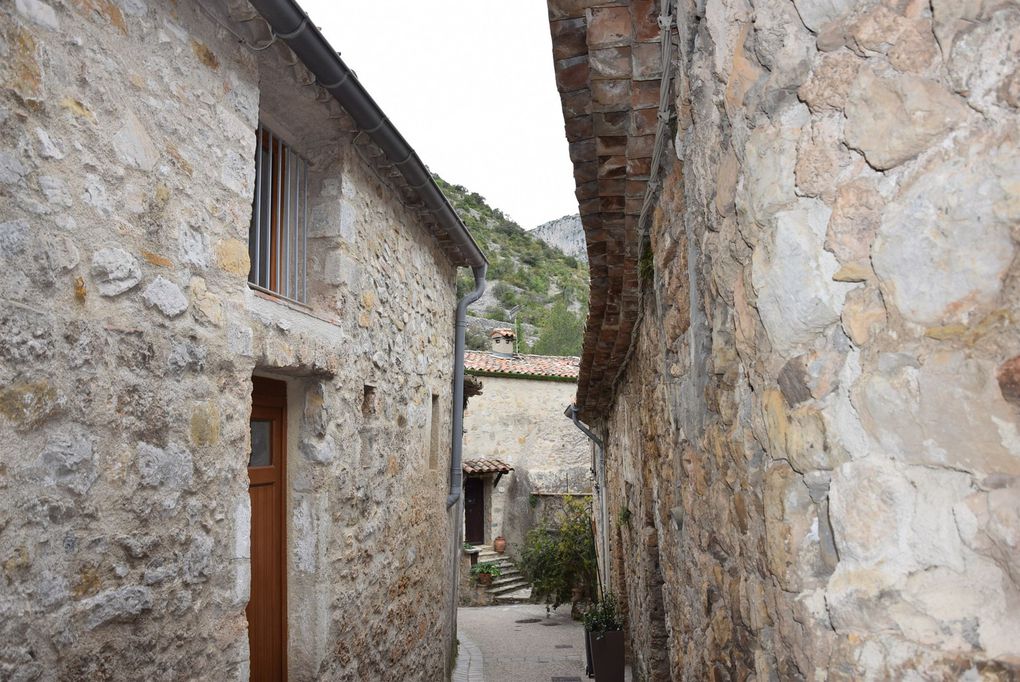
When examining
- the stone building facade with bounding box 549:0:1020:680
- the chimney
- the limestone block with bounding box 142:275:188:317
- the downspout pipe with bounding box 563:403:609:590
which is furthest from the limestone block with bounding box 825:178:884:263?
the chimney

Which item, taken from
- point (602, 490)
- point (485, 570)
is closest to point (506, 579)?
point (485, 570)

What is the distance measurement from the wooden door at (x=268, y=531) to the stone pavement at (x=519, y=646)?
4465 millimetres

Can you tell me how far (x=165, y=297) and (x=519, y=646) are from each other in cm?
915

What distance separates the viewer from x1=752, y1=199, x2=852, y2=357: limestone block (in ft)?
4.33

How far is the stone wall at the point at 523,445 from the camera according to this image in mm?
18219

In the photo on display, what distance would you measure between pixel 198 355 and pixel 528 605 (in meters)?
13.9

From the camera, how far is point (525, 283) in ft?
128

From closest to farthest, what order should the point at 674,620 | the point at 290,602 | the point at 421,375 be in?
the point at 674,620 → the point at 290,602 → the point at 421,375

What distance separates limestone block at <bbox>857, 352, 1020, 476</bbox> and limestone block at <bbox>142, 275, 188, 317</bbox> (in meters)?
2.27

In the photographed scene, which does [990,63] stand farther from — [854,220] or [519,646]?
[519,646]

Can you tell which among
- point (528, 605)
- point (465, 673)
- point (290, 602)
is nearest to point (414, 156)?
point (290, 602)

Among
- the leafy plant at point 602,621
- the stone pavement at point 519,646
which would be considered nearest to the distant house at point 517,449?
the stone pavement at point 519,646

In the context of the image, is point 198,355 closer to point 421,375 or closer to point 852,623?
point 852,623

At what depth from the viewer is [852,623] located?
123 cm
